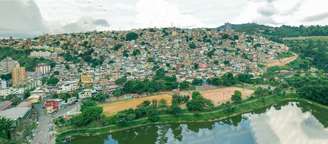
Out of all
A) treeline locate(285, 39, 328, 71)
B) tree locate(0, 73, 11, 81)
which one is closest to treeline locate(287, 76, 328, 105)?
treeline locate(285, 39, 328, 71)

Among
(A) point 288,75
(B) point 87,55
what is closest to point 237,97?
(A) point 288,75

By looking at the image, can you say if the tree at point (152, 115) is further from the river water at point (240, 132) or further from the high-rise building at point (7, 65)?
the high-rise building at point (7, 65)

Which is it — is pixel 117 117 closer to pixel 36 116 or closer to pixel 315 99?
pixel 36 116

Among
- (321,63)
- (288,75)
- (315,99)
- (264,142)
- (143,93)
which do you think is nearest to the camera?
(264,142)

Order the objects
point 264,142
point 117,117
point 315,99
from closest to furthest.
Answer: point 264,142 < point 117,117 < point 315,99

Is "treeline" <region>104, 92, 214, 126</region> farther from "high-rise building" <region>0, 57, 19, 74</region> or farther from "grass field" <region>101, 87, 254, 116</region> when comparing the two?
"high-rise building" <region>0, 57, 19, 74</region>

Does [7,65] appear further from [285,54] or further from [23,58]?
[285,54]

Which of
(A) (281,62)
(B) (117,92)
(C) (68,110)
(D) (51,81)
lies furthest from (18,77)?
(A) (281,62)
